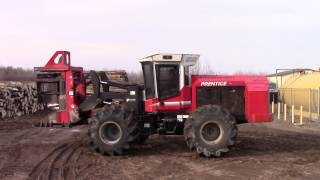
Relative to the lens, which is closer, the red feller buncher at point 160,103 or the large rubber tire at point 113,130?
the red feller buncher at point 160,103

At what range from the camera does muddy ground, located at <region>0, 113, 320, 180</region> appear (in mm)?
10688

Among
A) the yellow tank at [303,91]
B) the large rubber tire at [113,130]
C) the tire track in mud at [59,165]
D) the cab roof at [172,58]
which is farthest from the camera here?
the yellow tank at [303,91]

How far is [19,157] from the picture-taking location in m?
13.1

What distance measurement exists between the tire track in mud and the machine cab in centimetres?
261

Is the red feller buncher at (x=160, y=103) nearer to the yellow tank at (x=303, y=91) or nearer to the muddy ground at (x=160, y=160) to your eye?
the muddy ground at (x=160, y=160)

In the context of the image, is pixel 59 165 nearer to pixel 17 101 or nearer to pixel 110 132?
pixel 110 132

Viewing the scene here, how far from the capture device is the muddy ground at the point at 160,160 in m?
10.7

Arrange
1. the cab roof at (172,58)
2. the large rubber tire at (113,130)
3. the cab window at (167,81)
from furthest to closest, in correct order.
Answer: the cab window at (167,81), the cab roof at (172,58), the large rubber tire at (113,130)

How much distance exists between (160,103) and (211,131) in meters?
1.67

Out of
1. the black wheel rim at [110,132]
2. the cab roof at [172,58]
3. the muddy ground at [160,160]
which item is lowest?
the muddy ground at [160,160]

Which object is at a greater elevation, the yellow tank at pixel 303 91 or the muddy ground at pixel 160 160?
the yellow tank at pixel 303 91

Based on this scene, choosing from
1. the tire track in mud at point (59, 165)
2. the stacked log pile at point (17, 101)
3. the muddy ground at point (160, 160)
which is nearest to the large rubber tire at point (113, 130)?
the muddy ground at point (160, 160)

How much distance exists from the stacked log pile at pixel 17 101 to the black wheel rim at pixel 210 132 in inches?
572

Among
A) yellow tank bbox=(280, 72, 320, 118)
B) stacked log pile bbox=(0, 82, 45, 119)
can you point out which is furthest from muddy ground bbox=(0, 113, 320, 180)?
stacked log pile bbox=(0, 82, 45, 119)
